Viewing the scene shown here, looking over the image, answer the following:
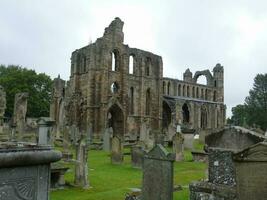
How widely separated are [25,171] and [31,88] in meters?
60.6

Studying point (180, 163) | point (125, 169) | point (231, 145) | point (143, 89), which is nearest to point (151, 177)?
point (231, 145)

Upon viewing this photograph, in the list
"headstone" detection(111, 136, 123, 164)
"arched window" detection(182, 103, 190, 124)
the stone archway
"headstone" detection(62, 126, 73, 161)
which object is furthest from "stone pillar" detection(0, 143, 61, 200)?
"arched window" detection(182, 103, 190, 124)

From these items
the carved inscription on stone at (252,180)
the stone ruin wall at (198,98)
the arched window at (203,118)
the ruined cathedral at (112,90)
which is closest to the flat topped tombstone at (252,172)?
the carved inscription on stone at (252,180)

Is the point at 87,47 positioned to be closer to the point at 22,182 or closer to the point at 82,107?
the point at 82,107

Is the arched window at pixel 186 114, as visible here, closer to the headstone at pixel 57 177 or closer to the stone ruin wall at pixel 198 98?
the stone ruin wall at pixel 198 98

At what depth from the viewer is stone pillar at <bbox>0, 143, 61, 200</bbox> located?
2.62 m

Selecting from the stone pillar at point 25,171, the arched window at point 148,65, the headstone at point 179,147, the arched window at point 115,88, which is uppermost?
the arched window at point 148,65

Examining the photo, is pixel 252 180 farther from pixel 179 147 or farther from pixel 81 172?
pixel 179 147

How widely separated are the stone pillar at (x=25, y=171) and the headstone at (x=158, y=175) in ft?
14.9

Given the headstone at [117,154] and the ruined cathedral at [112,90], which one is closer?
the headstone at [117,154]

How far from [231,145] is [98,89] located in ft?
104

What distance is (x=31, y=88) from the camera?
201 feet

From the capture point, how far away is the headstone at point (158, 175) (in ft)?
23.5

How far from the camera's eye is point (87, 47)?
1597 inches
